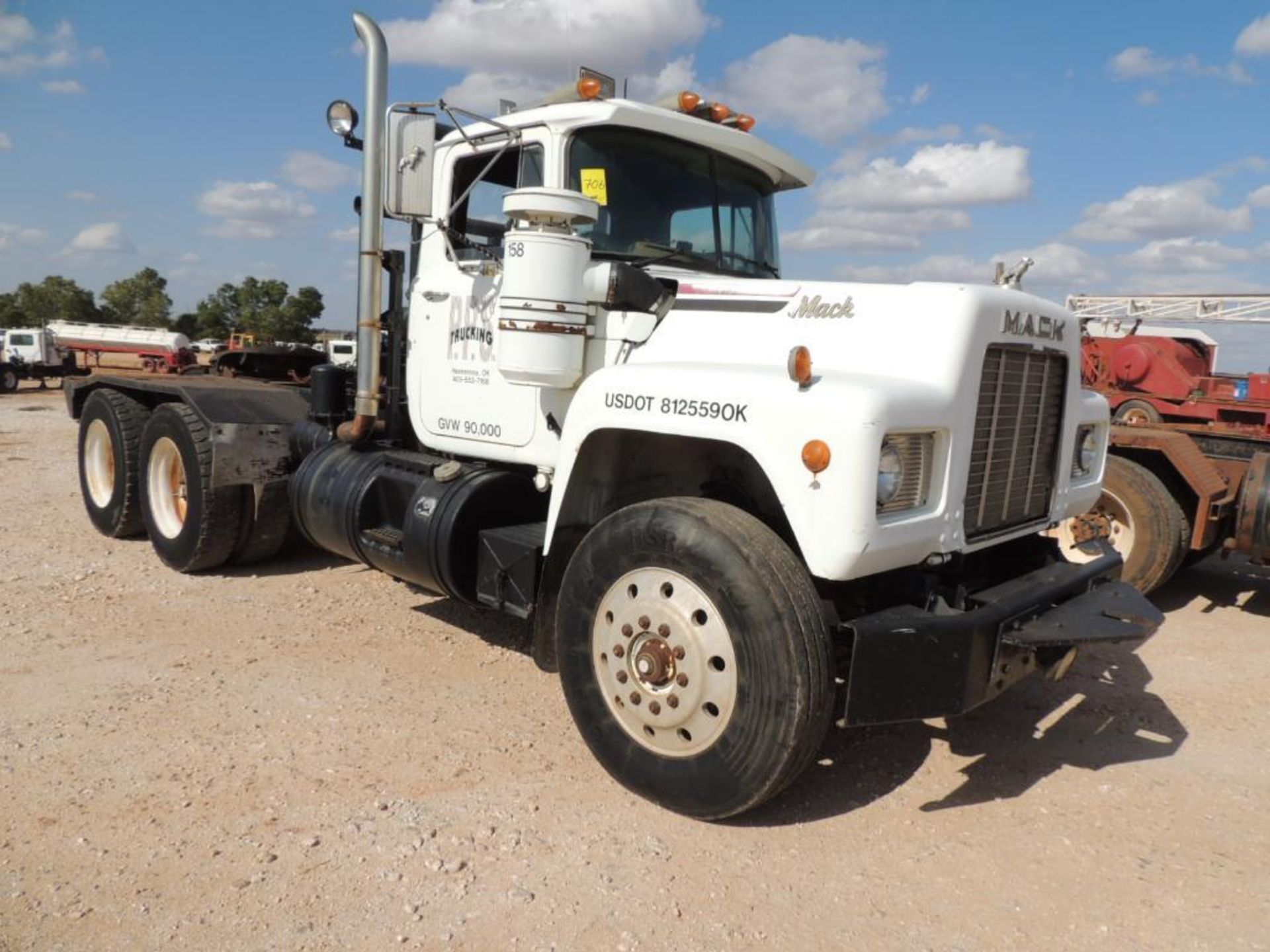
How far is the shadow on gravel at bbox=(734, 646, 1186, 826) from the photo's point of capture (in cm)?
367

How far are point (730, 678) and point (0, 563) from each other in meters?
5.70

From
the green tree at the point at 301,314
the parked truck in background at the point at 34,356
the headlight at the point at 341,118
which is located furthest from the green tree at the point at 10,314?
the headlight at the point at 341,118

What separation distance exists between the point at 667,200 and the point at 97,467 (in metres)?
5.60

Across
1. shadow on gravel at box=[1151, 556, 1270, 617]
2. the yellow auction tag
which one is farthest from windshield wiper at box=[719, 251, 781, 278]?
shadow on gravel at box=[1151, 556, 1270, 617]

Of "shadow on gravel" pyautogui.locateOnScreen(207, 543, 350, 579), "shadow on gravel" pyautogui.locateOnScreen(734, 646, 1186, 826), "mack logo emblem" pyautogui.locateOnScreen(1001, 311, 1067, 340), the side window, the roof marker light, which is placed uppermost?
the roof marker light

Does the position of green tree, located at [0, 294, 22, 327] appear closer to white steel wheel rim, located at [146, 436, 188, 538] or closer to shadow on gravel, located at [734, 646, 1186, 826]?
white steel wheel rim, located at [146, 436, 188, 538]

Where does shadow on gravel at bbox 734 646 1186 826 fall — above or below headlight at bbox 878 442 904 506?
below

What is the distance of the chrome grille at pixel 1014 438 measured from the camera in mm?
3500

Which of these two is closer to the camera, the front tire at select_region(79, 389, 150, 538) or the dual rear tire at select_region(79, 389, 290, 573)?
the dual rear tire at select_region(79, 389, 290, 573)

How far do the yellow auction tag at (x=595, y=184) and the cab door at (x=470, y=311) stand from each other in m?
0.22

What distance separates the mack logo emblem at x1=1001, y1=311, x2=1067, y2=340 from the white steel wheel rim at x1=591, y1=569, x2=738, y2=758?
1.53 metres

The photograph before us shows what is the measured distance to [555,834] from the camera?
10.8ft

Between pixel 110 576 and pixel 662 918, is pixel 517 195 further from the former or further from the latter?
pixel 110 576

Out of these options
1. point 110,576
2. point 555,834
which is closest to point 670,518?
point 555,834
